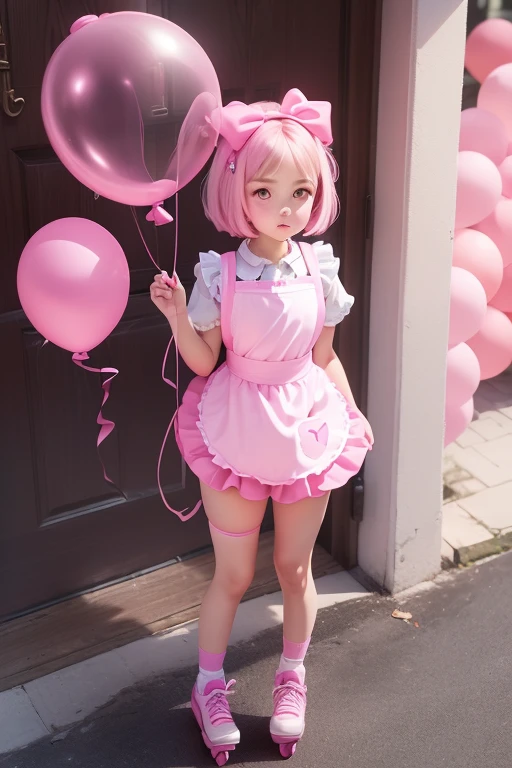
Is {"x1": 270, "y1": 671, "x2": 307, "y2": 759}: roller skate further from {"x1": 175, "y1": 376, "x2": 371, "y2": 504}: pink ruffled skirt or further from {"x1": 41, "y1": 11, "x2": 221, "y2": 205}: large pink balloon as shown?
{"x1": 41, "y1": 11, "x2": 221, "y2": 205}: large pink balloon

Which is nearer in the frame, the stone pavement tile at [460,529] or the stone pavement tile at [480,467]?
the stone pavement tile at [460,529]

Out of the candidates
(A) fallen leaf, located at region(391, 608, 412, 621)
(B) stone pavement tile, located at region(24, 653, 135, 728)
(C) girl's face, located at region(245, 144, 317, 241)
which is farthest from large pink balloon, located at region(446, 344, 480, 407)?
(B) stone pavement tile, located at region(24, 653, 135, 728)

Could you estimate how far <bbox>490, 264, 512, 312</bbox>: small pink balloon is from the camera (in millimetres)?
4277

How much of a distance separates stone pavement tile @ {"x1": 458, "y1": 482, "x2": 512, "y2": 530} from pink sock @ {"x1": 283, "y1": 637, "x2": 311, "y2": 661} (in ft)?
4.12

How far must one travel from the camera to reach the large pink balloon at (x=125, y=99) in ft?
6.51

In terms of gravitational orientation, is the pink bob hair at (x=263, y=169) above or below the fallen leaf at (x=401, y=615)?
above

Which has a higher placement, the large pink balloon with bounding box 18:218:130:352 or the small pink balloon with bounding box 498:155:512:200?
the small pink balloon with bounding box 498:155:512:200

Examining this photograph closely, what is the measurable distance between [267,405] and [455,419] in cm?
144

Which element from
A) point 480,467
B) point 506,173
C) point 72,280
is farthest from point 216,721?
point 506,173

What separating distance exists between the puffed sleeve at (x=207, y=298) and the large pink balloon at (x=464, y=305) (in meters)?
1.37

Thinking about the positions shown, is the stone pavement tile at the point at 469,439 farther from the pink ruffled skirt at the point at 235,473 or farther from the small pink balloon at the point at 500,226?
the pink ruffled skirt at the point at 235,473

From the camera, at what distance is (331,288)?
7.91ft

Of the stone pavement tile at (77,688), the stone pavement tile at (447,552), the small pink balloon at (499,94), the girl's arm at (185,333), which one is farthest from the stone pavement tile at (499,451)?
the girl's arm at (185,333)

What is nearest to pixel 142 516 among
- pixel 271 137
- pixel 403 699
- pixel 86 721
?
pixel 86 721
